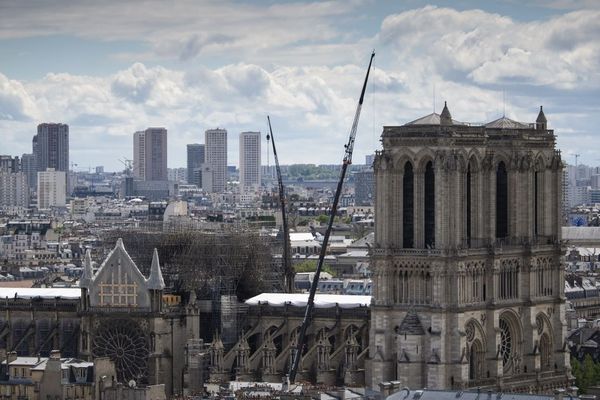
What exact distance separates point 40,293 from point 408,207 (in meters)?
33.7

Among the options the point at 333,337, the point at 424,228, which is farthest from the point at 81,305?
the point at 424,228

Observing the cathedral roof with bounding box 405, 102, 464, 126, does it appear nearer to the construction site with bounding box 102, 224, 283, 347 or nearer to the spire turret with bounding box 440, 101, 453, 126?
the spire turret with bounding box 440, 101, 453, 126

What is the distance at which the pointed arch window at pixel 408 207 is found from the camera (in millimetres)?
150875

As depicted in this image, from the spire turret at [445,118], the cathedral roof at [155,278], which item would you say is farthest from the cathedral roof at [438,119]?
the cathedral roof at [155,278]

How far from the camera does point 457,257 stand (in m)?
150

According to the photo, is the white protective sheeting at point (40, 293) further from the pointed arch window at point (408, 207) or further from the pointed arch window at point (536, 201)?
the pointed arch window at point (536, 201)

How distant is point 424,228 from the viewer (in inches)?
5935

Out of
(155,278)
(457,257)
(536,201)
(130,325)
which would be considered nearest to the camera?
(457,257)

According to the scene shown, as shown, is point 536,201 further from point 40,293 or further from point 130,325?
point 40,293

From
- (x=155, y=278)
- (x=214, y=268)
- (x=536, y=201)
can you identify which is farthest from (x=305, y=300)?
(x=536, y=201)

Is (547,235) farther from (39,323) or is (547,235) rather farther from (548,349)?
(39,323)

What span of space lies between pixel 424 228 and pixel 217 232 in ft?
112

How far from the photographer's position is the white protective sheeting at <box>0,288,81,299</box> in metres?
173

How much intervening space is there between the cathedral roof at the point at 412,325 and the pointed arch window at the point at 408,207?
3909mm
